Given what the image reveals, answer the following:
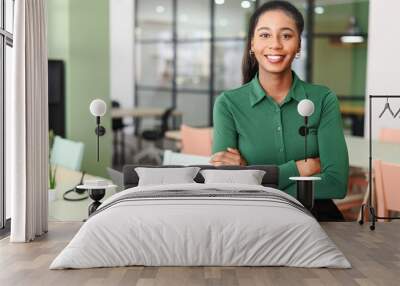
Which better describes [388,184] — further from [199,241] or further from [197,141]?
[197,141]

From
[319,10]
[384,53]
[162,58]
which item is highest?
[319,10]

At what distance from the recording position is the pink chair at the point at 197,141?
24.2ft

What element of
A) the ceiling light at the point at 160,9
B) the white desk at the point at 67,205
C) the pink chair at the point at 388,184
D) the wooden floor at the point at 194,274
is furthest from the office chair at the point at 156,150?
the wooden floor at the point at 194,274

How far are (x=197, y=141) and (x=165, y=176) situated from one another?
2.16 metres

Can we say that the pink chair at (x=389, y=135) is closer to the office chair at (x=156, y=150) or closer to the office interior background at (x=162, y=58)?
the office interior background at (x=162, y=58)

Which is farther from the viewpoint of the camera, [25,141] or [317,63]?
[317,63]

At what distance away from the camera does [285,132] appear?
19.2 ft

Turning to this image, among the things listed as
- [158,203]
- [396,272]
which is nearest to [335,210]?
[396,272]

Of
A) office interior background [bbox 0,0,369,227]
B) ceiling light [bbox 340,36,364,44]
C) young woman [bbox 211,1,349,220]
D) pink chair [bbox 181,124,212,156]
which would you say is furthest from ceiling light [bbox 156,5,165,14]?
young woman [bbox 211,1,349,220]

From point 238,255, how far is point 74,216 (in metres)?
1.41

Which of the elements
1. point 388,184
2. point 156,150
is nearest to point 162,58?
point 156,150

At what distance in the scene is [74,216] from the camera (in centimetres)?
501

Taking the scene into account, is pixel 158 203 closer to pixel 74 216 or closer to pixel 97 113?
pixel 74 216

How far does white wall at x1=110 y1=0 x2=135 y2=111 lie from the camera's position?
12578 mm
